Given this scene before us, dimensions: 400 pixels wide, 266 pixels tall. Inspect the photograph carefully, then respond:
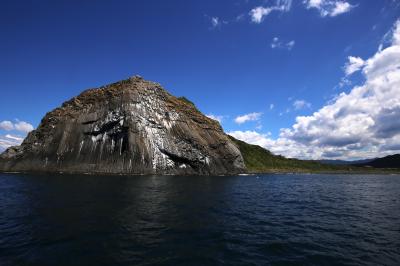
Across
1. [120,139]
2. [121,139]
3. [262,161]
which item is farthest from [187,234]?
[262,161]

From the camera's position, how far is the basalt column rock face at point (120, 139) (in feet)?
288

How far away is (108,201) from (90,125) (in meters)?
65.6

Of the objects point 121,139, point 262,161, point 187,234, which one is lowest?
point 187,234

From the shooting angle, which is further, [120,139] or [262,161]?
[262,161]

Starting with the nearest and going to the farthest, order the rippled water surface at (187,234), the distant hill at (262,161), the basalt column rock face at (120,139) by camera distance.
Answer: the rippled water surface at (187,234)
the basalt column rock face at (120,139)
the distant hill at (262,161)

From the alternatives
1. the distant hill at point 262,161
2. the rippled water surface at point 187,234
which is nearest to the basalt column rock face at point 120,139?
the rippled water surface at point 187,234

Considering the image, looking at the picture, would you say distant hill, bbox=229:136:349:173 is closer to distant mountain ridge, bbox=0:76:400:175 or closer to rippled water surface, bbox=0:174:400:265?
distant mountain ridge, bbox=0:76:400:175

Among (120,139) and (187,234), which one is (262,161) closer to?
(120,139)

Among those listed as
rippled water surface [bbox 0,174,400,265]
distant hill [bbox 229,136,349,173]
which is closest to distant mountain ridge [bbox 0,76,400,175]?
rippled water surface [bbox 0,174,400,265]

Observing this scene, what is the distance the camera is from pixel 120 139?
90.8m

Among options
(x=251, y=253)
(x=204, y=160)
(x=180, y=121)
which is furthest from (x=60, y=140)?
(x=251, y=253)

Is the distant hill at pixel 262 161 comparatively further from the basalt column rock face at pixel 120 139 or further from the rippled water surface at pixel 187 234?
the rippled water surface at pixel 187 234

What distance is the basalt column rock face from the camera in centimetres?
8775

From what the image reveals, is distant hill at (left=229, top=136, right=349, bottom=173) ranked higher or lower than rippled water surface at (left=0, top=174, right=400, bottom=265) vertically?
higher
